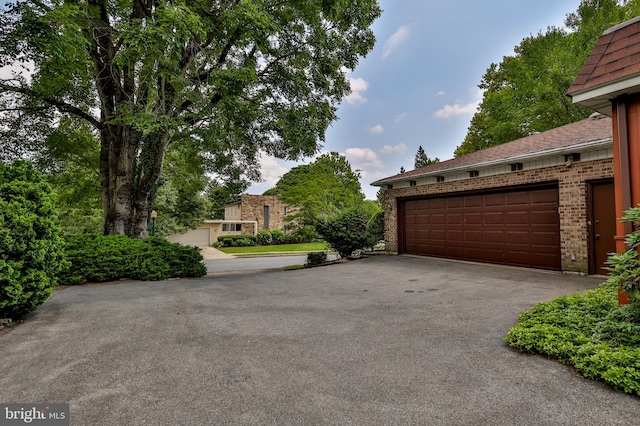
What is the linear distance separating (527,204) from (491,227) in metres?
1.14

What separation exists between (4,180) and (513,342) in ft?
23.2

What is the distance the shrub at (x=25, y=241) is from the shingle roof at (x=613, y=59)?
7.85 m

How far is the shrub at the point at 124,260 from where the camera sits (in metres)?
7.54

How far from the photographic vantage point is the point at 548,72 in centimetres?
1512

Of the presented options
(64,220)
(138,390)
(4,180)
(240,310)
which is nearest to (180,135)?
(4,180)

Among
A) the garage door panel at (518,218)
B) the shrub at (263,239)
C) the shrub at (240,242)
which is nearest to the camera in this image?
the garage door panel at (518,218)

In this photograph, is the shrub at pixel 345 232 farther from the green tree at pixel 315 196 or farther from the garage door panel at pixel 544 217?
the garage door panel at pixel 544 217

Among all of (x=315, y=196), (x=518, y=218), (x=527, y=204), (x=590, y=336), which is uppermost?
(x=315, y=196)

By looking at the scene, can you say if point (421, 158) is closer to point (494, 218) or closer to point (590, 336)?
point (494, 218)

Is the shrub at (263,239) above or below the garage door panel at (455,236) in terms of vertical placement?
below

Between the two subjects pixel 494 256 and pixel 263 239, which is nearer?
pixel 494 256

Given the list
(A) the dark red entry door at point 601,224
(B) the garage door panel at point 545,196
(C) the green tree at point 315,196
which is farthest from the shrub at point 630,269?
(C) the green tree at point 315,196

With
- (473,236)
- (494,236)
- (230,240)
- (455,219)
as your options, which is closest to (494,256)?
(494,236)

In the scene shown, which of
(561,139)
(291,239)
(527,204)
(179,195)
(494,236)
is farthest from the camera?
(291,239)
